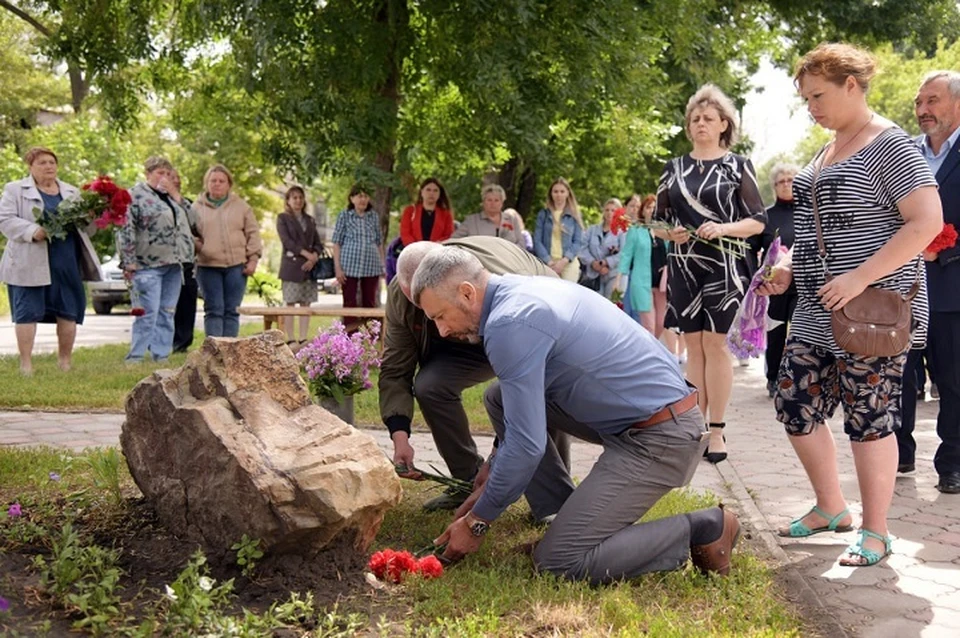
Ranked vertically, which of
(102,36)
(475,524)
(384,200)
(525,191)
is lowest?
(475,524)

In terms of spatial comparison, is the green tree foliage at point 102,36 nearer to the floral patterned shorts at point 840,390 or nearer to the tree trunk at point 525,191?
the floral patterned shorts at point 840,390

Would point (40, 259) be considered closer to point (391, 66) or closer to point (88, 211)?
point (88, 211)

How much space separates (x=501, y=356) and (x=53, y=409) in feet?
18.5

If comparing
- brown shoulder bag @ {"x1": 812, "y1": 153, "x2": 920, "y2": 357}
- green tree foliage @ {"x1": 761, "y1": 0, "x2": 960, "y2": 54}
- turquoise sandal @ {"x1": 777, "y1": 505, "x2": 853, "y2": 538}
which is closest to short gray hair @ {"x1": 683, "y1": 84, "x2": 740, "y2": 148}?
brown shoulder bag @ {"x1": 812, "y1": 153, "x2": 920, "y2": 357}

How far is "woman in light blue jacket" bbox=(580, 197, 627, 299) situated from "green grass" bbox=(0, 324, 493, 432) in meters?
5.23

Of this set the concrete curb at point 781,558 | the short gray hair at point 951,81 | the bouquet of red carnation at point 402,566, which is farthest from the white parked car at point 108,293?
the bouquet of red carnation at point 402,566

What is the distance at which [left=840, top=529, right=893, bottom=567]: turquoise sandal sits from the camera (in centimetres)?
490

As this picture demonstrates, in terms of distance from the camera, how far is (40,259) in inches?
410

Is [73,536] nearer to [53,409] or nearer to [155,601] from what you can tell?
[155,601]

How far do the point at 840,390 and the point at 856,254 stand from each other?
2.10ft

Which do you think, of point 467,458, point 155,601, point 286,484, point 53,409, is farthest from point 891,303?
point 53,409

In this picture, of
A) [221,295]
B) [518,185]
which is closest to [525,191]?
[518,185]

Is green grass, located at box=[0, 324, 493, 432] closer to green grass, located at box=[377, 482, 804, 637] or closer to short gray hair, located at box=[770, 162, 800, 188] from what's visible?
short gray hair, located at box=[770, 162, 800, 188]

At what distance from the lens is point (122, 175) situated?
33906 millimetres
